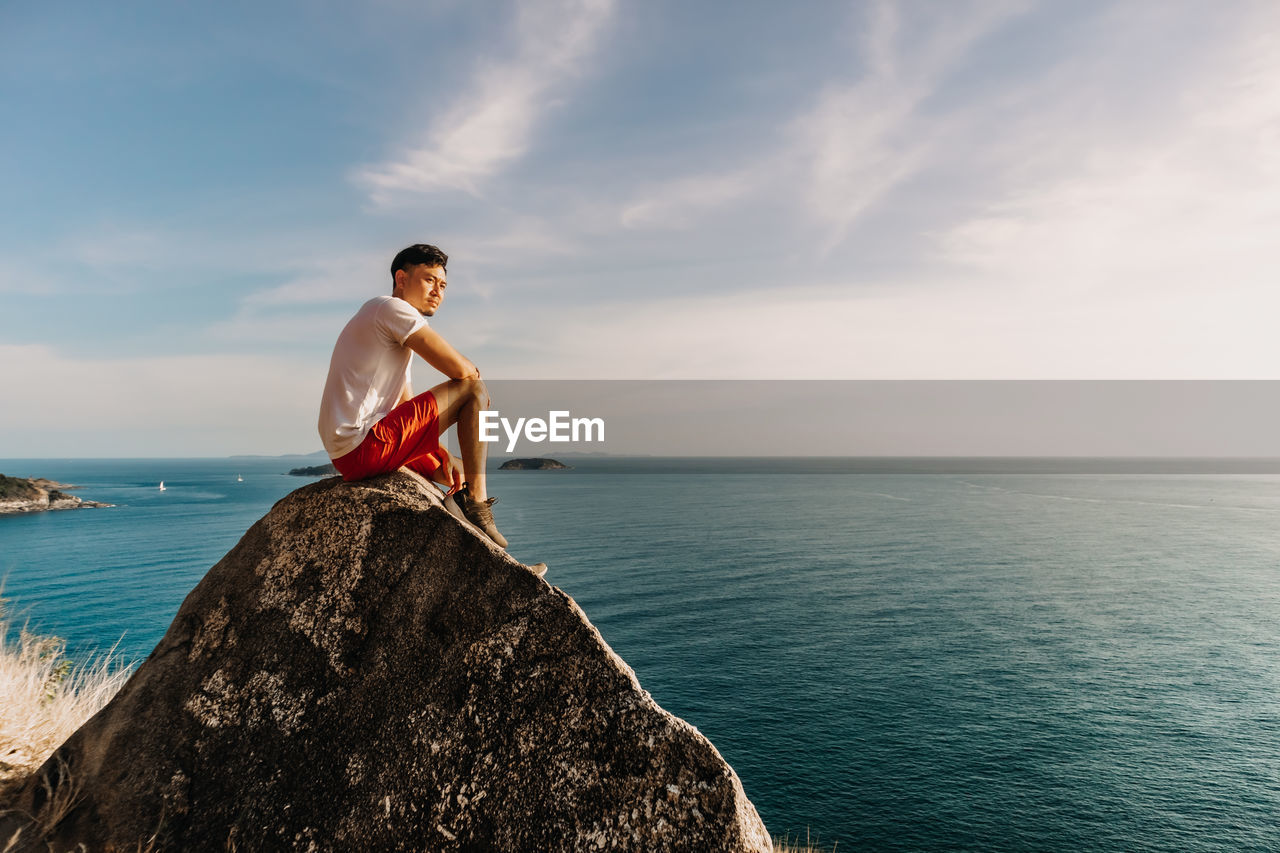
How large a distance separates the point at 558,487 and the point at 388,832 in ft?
545

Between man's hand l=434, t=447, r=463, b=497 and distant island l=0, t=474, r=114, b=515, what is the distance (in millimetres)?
141665

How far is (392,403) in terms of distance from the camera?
17.6 ft

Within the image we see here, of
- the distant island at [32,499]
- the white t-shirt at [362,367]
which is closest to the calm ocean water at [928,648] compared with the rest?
the distant island at [32,499]

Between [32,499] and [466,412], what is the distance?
148984mm

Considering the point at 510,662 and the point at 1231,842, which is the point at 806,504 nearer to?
the point at 1231,842

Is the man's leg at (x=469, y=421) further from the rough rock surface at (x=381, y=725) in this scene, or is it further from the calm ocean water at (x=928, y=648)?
the calm ocean water at (x=928, y=648)

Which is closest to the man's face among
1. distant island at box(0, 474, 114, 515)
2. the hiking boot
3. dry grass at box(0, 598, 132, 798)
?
the hiking boot

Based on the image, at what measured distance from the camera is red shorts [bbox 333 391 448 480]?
5.09 m

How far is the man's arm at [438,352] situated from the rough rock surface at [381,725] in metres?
0.90

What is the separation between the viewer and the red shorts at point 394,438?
509 centimetres

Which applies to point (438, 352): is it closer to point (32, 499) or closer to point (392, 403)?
point (392, 403)

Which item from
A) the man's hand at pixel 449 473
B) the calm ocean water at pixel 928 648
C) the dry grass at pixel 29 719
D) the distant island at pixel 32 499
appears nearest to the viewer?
the dry grass at pixel 29 719

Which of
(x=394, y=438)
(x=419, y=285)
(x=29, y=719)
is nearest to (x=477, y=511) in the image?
(x=394, y=438)

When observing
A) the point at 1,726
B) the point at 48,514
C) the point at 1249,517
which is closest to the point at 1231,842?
the point at 1,726
